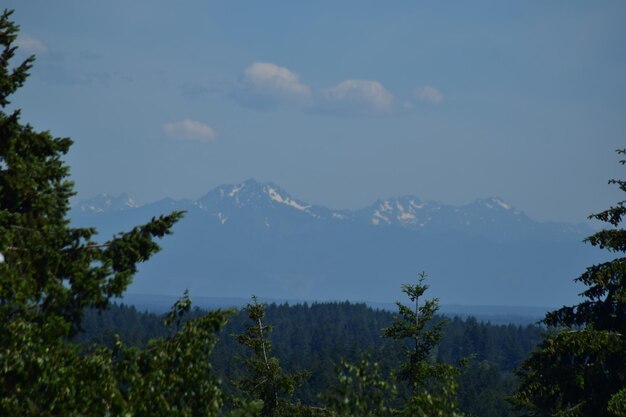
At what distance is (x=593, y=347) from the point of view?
858 inches

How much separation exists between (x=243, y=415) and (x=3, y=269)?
442 cm

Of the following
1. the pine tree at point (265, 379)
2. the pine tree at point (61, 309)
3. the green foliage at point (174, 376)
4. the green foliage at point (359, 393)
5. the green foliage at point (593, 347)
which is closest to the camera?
the pine tree at point (61, 309)

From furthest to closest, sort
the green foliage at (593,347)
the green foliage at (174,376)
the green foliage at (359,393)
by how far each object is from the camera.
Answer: the green foliage at (593,347)
the green foliage at (359,393)
the green foliage at (174,376)

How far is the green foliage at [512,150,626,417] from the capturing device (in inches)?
872

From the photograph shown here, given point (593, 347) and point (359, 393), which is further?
point (593, 347)

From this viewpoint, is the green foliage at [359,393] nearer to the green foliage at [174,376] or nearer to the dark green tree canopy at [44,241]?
the green foliage at [174,376]

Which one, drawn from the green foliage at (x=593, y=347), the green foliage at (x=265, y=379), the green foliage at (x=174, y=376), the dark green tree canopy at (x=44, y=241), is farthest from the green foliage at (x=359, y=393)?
the green foliage at (x=265, y=379)

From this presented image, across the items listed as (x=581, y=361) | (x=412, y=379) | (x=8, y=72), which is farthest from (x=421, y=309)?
(x=8, y=72)

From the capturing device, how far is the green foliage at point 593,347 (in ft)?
72.7

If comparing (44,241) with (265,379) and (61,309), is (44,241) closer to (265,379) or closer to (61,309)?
(61,309)

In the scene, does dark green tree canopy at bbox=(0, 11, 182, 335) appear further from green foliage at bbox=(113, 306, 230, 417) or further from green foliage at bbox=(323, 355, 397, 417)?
green foliage at bbox=(323, 355, 397, 417)

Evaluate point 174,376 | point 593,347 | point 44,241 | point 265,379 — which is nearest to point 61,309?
point 44,241

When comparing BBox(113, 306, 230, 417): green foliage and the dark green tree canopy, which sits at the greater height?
the dark green tree canopy

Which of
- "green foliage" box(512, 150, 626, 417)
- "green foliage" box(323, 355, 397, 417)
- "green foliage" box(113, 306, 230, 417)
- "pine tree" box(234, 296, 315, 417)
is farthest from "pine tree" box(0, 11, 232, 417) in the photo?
"pine tree" box(234, 296, 315, 417)
